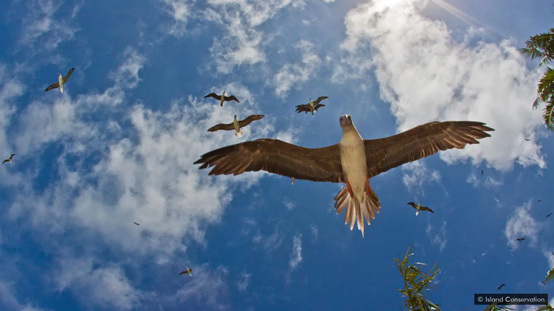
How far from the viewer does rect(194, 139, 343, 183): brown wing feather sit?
35.5 feet

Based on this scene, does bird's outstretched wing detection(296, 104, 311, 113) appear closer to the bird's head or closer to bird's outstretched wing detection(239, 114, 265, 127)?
bird's outstretched wing detection(239, 114, 265, 127)

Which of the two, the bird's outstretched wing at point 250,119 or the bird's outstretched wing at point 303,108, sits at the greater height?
the bird's outstretched wing at point 303,108

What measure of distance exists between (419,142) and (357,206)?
242 cm

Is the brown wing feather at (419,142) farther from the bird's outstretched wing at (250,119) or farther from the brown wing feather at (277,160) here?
the bird's outstretched wing at (250,119)

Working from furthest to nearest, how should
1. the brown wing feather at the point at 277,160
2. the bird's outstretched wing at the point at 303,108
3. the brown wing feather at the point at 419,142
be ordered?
1. the bird's outstretched wing at the point at 303,108
2. the brown wing feather at the point at 419,142
3. the brown wing feather at the point at 277,160

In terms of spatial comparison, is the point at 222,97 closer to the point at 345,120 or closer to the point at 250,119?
the point at 250,119

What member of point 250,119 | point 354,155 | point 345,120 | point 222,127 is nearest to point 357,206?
point 354,155

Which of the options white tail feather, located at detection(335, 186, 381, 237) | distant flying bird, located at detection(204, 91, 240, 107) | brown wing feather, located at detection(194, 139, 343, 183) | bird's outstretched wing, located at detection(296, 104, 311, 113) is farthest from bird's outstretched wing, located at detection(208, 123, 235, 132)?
white tail feather, located at detection(335, 186, 381, 237)

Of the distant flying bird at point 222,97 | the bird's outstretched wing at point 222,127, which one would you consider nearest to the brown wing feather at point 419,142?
the bird's outstretched wing at point 222,127

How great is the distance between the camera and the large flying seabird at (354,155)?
1123 cm

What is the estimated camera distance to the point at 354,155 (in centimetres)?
1165

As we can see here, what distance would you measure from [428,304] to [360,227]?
496cm

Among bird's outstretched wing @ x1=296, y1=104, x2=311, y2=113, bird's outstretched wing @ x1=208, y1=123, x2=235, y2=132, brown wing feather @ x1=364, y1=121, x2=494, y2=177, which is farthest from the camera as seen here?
bird's outstretched wing @ x1=296, y1=104, x2=311, y2=113

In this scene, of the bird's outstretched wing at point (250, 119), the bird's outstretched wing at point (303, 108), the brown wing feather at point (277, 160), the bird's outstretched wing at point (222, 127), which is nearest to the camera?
the brown wing feather at point (277, 160)
